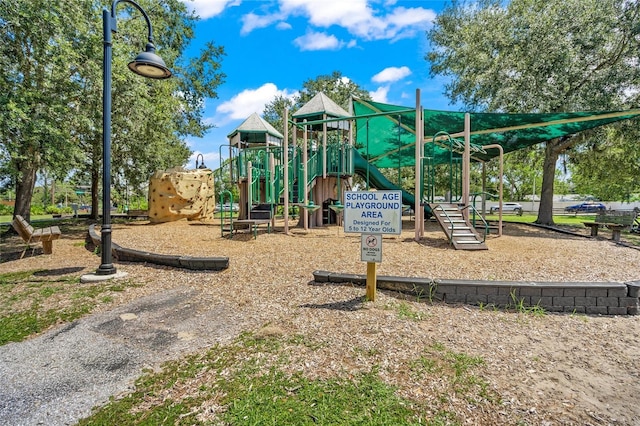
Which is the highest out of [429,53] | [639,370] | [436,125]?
[429,53]

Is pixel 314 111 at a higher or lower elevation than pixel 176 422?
higher

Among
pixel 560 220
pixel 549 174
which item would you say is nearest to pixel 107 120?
pixel 549 174

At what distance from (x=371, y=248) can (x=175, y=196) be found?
1322 centimetres

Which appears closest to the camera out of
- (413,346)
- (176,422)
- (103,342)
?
(176,422)

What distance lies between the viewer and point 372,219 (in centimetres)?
402

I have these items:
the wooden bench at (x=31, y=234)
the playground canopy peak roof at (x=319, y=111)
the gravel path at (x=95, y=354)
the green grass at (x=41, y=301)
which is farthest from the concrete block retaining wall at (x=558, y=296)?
the playground canopy peak roof at (x=319, y=111)

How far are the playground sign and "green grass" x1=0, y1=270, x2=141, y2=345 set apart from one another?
11.3 feet

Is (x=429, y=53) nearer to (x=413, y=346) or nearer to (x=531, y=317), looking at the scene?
(x=531, y=317)

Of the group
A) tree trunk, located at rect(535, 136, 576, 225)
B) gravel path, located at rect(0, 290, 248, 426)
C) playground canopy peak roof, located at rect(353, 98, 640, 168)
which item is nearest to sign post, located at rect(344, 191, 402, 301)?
gravel path, located at rect(0, 290, 248, 426)

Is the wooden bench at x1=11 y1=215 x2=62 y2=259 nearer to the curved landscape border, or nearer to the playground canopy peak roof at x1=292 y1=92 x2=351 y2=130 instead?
the curved landscape border

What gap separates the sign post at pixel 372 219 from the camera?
391 centimetres

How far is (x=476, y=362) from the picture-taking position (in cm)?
273

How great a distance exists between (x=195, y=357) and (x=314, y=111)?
Result: 1015 cm

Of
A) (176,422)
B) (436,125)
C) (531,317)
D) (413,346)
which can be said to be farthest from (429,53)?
(176,422)
